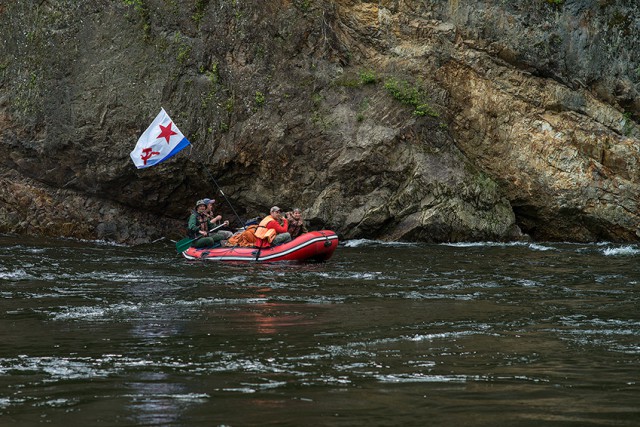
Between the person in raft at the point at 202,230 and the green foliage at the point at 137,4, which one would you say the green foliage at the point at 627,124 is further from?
the green foliage at the point at 137,4

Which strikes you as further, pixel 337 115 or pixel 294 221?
pixel 337 115

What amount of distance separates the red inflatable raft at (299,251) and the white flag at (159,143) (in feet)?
10.4

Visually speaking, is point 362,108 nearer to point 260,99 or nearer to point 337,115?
point 337,115

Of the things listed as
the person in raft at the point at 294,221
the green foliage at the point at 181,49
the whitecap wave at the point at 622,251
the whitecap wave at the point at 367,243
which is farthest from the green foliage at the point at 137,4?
the whitecap wave at the point at 622,251

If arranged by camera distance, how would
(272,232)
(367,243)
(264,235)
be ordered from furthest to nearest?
(367,243) < (272,232) < (264,235)

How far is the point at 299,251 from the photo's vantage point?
17500mm

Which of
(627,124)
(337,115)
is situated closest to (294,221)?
(337,115)

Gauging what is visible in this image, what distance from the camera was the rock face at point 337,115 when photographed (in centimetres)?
2228

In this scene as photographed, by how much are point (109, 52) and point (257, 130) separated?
4824mm

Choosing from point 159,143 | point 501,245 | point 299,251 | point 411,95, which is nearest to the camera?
point 299,251

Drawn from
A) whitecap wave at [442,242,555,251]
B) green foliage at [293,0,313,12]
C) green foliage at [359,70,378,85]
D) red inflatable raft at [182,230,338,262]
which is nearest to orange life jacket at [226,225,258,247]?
red inflatable raft at [182,230,338,262]

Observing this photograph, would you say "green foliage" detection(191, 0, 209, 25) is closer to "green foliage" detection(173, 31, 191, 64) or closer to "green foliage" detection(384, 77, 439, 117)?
"green foliage" detection(173, 31, 191, 64)

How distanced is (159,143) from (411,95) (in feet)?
22.8

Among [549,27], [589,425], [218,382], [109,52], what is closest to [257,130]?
[109,52]
